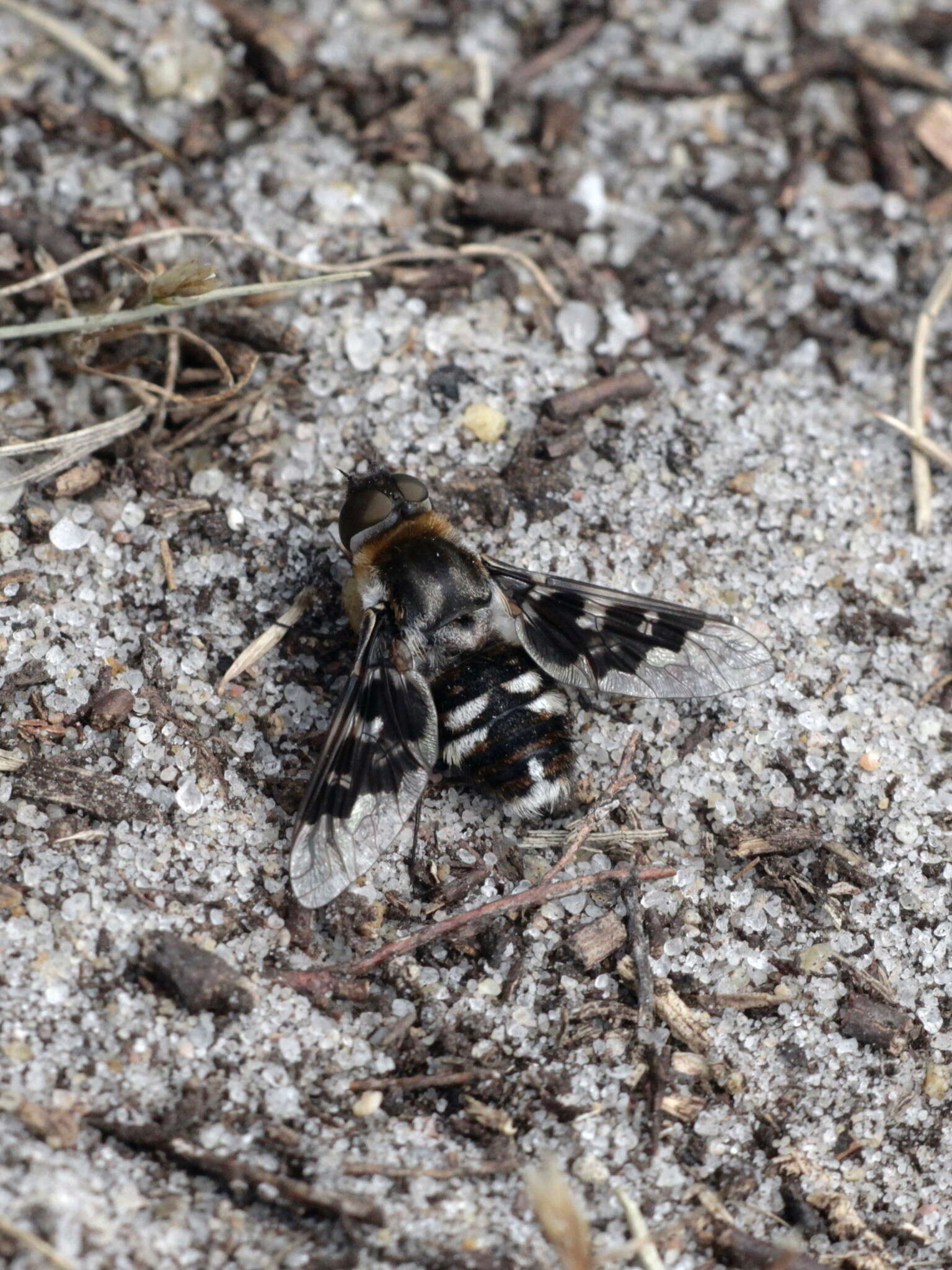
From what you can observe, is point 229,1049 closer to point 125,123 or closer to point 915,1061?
point 915,1061

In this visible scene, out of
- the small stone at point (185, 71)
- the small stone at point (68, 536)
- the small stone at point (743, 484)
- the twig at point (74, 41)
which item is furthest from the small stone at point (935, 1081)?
the twig at point (74, 41)

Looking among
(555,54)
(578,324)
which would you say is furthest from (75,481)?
(555,54)

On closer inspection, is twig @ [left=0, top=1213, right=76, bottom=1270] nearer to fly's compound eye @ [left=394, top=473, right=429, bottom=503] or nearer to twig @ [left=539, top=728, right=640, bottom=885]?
twig @ [left=539, top=728, right=640, bottom=885]

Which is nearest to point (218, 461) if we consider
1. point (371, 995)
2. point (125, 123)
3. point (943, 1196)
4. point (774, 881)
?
point (125, 123)

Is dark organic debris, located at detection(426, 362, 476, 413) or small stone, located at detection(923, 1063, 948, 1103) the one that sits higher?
dark organic debris, located at detection(426, 362, 476, 413)

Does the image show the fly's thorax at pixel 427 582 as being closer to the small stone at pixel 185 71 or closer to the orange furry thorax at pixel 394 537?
the orange furry thorax at pixel 394 537

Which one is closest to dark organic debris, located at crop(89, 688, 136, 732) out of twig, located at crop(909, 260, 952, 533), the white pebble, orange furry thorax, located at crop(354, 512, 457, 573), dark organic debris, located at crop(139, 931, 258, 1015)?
dark organic debris, located at crop(139, 931, 258, 1015)
